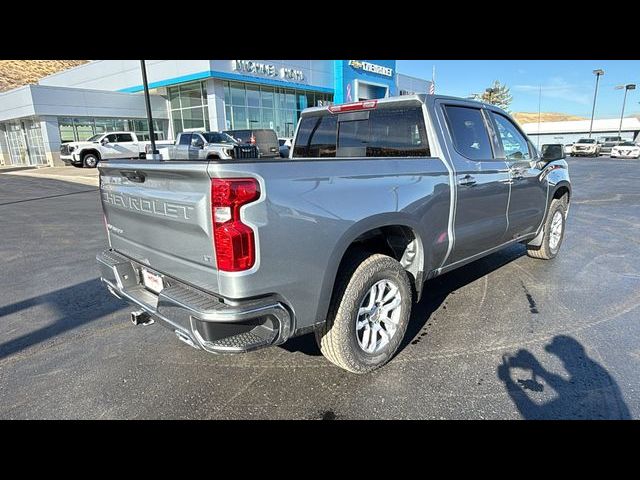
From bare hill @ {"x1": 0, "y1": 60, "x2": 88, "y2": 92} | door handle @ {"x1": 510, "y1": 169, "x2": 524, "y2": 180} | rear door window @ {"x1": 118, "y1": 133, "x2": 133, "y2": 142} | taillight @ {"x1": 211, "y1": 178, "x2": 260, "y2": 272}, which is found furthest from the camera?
bare hill @ {"x1": 0, "y1": 60, "x2": 88, "y2": 92}

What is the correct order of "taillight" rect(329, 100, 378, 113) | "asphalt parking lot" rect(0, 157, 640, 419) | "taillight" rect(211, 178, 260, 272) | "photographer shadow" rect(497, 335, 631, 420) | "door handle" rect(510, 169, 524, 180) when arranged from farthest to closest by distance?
"door handle" rect(510, 169, 524, 180), "taillight" rect(329, 100, 378, 113), "asphalt parking lot" rect(0, 157, 640, 419), "photographer shadow" rect(497, 335, 631, 420), "taillight" rect(211, 178, 260, 272)

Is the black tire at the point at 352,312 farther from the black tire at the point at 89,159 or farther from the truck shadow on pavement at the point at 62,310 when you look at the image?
the black tire at the point at 89,159

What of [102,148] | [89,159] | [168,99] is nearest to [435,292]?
[102,148]

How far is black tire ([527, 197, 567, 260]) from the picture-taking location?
17.5 feet

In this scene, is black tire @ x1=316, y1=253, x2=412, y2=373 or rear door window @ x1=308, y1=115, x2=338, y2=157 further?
rear door window @ x1=308, y1=115, x2=338, y2=157

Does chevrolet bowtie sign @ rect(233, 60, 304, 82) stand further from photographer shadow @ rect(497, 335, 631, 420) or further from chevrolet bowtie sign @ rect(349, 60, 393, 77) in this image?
photographer shadow @ rect(497, 335, 631, 420)

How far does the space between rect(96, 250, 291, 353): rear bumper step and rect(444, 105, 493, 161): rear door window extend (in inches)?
92.2

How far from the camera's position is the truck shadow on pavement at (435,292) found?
3.42 meters

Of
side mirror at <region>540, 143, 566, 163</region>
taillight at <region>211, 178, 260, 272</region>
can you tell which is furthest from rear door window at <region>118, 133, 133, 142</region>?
taillight at <region>211, 178, 260, 272</region>

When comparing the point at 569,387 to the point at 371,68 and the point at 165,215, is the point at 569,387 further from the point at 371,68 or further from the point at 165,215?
the point at 371,68

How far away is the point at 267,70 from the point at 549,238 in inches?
1038

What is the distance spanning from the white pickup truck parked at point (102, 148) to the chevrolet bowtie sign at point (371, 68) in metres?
19.1

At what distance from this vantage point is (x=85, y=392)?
9.21 ft
